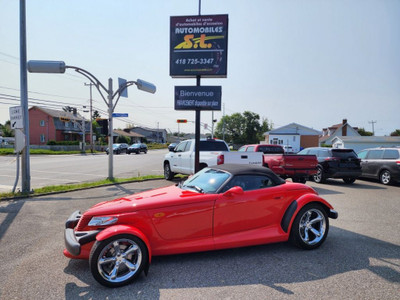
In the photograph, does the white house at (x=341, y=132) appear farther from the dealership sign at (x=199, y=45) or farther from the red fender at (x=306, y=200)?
the red fender at (x=306, y=200)

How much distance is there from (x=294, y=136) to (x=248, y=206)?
179 feet

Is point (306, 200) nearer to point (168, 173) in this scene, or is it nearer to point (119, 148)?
point (168, 173)

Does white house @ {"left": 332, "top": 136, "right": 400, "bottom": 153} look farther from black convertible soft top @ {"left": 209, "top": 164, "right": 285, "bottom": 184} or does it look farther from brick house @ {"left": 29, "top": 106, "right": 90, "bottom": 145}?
brick house @ {"left": 29, "top": 106, "right": 90, "bottom": 145}

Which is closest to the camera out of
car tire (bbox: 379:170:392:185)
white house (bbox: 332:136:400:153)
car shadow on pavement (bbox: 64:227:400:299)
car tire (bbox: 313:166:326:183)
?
car shadow on pavement (bbox: 64:227:400:299)

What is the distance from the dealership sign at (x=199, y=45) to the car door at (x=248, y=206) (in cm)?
583

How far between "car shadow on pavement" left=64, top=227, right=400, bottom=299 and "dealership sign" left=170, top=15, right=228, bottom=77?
21.3 ft

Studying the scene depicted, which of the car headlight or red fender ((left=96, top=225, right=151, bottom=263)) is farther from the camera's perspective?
the car headlight

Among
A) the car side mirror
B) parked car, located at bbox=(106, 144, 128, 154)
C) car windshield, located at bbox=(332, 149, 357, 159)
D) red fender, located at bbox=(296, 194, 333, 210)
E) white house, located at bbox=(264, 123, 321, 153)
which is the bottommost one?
parked car, located at bbox=(106, 144, 128, 154)

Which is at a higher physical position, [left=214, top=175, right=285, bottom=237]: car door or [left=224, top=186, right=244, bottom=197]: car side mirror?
[left=224, top=186, right=244, bottom=197]: car side mirror

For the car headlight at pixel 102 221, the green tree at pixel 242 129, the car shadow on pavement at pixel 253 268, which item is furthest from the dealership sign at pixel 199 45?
the green tree at pixel 242 129

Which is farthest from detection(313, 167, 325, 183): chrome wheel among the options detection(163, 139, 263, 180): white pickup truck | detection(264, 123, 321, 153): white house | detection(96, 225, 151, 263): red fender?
detection(264, 123, 321, 153): white house

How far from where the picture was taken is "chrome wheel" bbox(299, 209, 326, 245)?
436 centimetres

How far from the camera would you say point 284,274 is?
3.49 meters

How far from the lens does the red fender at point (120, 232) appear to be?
126 inches
